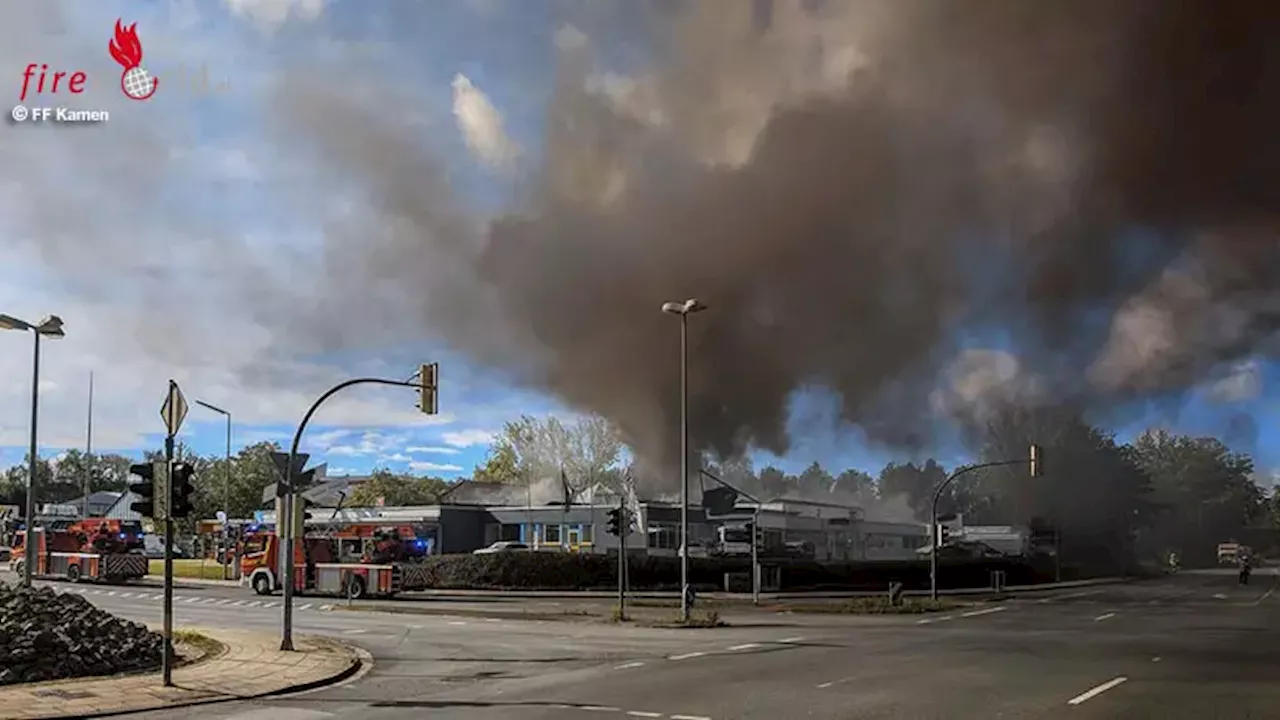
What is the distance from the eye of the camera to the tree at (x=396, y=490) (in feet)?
295

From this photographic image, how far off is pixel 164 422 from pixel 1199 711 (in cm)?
1261

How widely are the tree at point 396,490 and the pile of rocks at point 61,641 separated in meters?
68.9

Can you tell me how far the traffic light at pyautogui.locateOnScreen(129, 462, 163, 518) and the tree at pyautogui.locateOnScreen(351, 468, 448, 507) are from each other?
236 ft

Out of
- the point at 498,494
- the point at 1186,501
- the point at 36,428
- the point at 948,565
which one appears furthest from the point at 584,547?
the point at 1186,501

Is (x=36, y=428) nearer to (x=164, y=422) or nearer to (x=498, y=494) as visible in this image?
(x=164, y=422)

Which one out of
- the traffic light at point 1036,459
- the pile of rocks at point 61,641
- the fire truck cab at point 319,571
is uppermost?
the traffic light at point 1036,459

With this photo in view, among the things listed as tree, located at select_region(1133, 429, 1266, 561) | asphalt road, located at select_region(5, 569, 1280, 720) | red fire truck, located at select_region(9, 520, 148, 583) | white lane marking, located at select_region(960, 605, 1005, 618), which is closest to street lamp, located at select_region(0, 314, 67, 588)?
asphalt road, located at select_region(5, 569, 1280, 720)

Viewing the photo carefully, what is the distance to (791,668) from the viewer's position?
656 inches

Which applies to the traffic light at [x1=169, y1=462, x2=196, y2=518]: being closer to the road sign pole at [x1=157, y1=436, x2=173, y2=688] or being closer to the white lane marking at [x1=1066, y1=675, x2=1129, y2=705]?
the road sign pole at [x1=157, y1=436, x2=173, y2=688]

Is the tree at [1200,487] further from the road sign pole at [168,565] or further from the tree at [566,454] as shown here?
the road sign pole at [168,565]

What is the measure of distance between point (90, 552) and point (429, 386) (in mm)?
31544

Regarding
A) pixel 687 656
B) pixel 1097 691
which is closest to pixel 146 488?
pixel 687 656

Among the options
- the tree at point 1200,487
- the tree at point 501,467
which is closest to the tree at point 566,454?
the tree at point 501,467

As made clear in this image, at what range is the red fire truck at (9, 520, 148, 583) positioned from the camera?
43594mm
